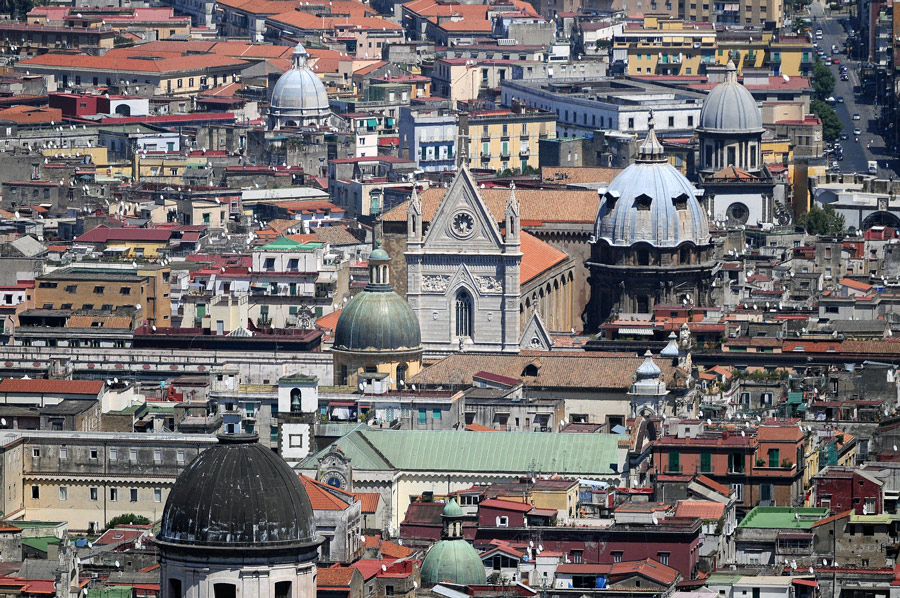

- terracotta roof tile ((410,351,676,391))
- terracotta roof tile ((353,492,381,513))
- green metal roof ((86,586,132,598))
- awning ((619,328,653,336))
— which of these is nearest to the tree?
terracotta roof tile ((353,492,381,513))

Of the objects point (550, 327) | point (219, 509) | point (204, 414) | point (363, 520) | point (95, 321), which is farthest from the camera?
point (550, 327)

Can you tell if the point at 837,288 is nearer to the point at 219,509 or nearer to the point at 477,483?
the point at 477,483

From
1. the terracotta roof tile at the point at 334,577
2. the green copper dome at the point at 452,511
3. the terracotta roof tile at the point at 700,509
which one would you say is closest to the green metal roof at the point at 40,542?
the green copper dome at the point at 452,511

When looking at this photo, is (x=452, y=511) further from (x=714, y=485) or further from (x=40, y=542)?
(x=714, y=485)

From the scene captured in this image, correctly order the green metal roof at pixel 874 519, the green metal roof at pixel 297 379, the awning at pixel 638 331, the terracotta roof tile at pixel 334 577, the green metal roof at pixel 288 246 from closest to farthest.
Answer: the terracotta roof tile at pixel 334 577 < the green metal roof at pixel 874 519 < the green metal roof at pixel 297 379 < the awning at pixel 638 331 < the green metal roof at pixel 288 246

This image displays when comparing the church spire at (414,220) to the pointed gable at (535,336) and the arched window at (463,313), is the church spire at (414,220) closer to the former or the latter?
the arched window at (463,313)

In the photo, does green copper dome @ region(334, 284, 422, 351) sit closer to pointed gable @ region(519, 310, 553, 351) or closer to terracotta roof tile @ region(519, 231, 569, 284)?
pointed gable @ region(519, 310, 553, 351)

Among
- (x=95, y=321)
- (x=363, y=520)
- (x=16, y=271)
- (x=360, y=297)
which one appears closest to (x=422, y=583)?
(x=363, y=520)
